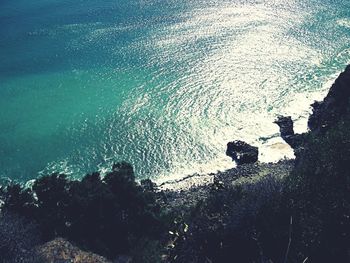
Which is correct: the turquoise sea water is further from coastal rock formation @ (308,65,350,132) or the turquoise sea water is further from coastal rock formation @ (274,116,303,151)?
coastal rock formation @ (308,65,350,132)

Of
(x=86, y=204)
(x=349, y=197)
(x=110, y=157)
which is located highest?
(x=349, y=197)

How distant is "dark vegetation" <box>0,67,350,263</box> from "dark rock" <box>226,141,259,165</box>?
12030mm

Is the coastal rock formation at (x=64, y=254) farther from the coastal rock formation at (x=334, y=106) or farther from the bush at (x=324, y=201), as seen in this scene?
the coastal rock formation at (x=334, y=106)

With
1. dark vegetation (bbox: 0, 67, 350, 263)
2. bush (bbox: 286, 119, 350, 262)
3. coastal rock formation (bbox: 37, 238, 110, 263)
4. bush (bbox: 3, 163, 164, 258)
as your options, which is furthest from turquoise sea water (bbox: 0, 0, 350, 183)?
coastal rock formation (bbox: 37, 238, 110, 263)

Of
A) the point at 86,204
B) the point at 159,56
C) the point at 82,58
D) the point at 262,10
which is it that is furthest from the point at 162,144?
the point at 262,10

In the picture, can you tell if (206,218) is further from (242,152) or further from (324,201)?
(242,152)

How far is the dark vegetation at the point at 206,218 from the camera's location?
1273 inches

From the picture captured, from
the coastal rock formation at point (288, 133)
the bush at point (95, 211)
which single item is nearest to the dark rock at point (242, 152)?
the coastal rock formation at point (288, 133)

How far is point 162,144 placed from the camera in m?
60.1

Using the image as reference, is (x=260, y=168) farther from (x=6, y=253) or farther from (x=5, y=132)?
(x=5, y=132)

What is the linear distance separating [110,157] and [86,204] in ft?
64.0

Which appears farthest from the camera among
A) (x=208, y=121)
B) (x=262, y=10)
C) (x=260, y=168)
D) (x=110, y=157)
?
(x=262, y=10)

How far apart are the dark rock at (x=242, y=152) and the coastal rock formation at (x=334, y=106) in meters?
7.74

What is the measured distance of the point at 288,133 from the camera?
59406 mm
